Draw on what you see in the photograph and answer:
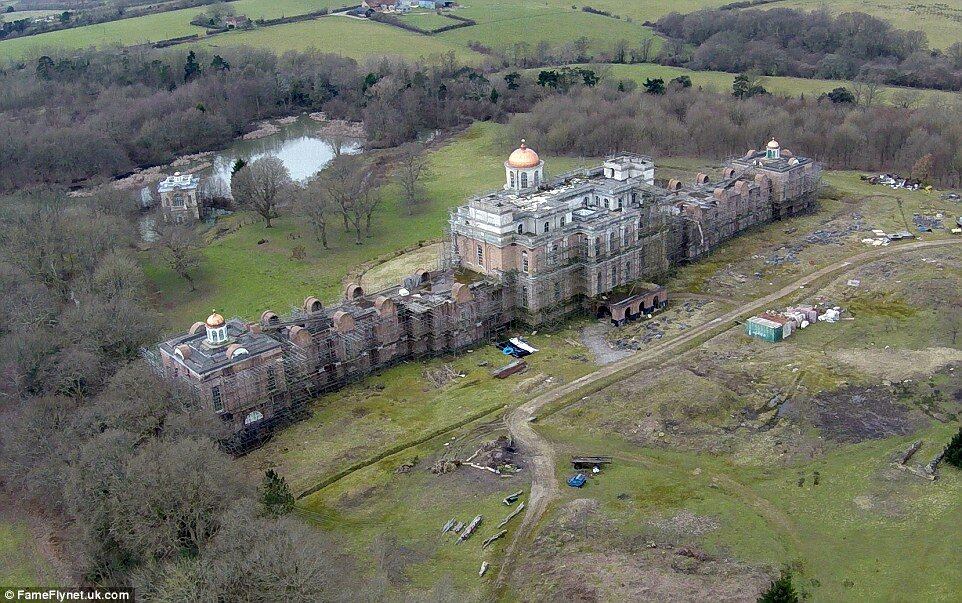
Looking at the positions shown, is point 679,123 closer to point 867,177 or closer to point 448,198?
point 867,177

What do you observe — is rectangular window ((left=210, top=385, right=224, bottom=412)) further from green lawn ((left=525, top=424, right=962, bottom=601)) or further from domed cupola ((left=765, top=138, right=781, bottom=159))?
domed cupola ((left=765, top=138, right=781, bottom=159))

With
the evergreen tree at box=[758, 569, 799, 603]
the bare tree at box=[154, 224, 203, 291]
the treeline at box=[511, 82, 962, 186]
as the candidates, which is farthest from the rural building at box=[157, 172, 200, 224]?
the evergreen tree at box=[758, 569, 799, 603]

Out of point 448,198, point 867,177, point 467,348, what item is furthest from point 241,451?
point 867,177

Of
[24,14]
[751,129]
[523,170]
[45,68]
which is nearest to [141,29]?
[45,68]

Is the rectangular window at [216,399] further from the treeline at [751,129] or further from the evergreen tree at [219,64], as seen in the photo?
the evergreen tree at [219,64]

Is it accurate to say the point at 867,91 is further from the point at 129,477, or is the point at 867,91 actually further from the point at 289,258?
the point at 129,477

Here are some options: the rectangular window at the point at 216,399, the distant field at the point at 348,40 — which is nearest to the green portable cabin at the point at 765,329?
the rectangular window at the point at 216,399
